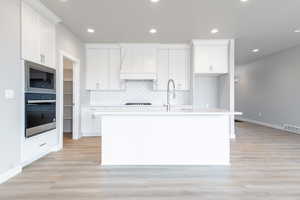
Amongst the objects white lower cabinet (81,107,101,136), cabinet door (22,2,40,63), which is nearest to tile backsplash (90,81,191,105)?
white lower cabinet (81,107,101,136)

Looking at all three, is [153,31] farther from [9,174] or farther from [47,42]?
[9,174]

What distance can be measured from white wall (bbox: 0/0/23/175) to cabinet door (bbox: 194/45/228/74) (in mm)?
3902

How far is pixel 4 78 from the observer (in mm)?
2535

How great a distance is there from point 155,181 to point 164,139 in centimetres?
72

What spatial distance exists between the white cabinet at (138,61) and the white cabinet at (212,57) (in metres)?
1.14

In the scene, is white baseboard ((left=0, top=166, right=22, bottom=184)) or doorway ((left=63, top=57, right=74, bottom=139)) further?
doorway ((left=63, top=57, right=74, bottom=139))

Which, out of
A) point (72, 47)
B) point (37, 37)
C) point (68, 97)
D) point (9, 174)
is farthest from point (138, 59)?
point (9, 174)

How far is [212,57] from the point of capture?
5184mm

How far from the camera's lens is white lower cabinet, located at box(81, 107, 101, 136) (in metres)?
5.28

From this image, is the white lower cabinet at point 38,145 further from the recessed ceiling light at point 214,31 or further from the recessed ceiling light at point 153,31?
the recessed ceiling light at point 214,31

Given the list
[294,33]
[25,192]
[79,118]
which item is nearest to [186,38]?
[294,33]

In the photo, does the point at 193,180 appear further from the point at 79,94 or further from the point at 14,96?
the point at 79,94

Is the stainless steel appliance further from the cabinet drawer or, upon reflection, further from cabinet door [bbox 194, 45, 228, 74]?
cabinet door [bbox 194, 45, 228, 74]

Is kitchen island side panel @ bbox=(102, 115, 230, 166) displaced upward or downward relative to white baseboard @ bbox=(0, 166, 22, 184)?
upward
